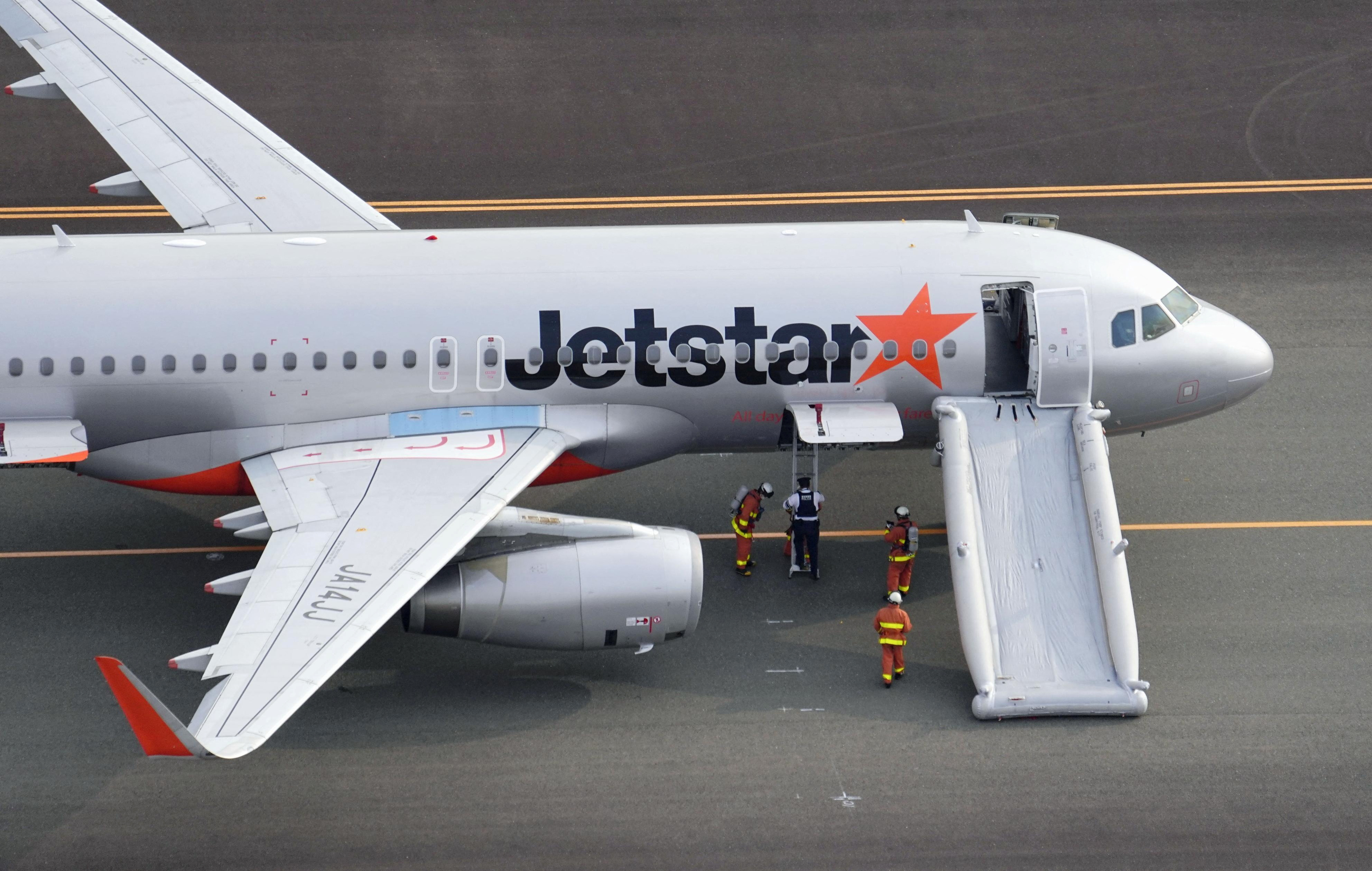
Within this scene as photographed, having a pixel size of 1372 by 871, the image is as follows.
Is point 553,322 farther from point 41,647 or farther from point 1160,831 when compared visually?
point 1160,831

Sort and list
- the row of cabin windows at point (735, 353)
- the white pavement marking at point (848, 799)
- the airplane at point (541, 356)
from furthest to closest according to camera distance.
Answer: the row of cabin windows at point (735, 353), the airplane at point (541, 356), the white pavement marking at point (848, 799)

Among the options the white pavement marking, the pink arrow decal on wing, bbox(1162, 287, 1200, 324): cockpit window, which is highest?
bbox(1162, 287, 1200, 324): cockpit window

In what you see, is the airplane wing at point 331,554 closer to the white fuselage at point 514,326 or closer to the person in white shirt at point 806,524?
the white fuselage at point 514,326

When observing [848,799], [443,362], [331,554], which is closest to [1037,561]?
[848,799]

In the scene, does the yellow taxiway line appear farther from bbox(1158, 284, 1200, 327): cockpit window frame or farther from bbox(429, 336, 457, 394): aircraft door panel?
bbox(429, 336, 457, 394): aircraft door panel

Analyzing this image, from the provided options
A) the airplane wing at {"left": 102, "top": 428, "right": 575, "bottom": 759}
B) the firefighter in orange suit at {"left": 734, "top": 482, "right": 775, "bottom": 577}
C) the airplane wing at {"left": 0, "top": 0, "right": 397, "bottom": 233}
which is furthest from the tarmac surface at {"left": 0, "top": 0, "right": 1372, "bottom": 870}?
the airplane wing at {"left": 0, "top": 0, "right": 397, "bottom": 233}

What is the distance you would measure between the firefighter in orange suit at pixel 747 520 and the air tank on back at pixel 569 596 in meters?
2.41

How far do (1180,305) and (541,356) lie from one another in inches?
439

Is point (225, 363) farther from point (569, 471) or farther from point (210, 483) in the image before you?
point (569, 471)

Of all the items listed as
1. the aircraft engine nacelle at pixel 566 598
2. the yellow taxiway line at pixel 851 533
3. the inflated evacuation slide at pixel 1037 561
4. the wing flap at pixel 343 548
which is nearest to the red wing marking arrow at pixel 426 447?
the wing flap at pixel 343 548

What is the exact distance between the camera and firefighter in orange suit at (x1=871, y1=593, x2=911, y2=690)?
2327 centimetres

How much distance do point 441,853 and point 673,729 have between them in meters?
4.05

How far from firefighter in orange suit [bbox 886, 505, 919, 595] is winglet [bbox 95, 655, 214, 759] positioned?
38.1 feet

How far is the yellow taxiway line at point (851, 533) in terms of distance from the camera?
26.9 meters
